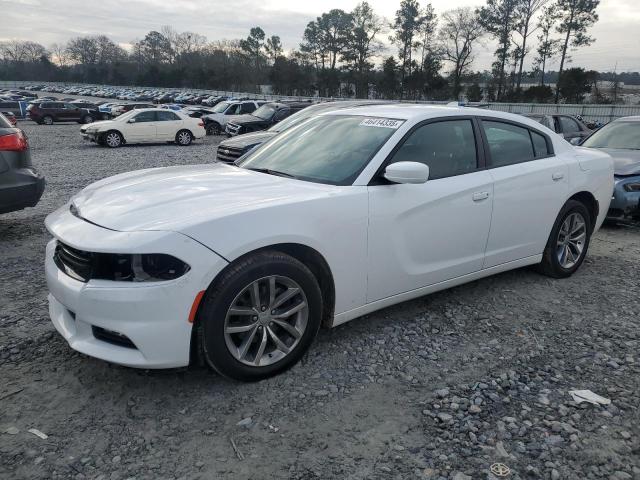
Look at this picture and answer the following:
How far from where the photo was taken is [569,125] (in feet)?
43.9

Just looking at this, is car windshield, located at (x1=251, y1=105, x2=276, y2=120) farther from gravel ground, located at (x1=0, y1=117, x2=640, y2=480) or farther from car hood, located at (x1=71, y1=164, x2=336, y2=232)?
car hood, located at (x1=71, y1=164, x2=336, y2=232)

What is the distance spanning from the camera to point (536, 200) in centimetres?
438

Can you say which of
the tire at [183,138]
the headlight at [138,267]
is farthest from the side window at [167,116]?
the headlight at [138,267]

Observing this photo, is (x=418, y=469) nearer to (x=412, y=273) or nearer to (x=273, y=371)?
(x=273, y=371)

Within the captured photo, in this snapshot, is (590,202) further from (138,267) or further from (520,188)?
(138,267)

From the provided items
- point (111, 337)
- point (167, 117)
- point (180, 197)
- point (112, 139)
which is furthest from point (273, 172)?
point (167, 117)

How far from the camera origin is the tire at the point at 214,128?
82.3 ft

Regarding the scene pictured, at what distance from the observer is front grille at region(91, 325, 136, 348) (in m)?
2.69

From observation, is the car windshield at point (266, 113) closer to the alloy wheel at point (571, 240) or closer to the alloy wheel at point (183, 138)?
the alloy wheel at point (183, 138)

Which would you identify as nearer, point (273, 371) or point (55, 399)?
point (55, 399)

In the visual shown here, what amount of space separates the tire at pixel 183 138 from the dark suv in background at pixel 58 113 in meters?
15.7

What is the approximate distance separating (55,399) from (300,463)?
147 cm

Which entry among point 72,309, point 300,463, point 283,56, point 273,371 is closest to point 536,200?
point 273,371

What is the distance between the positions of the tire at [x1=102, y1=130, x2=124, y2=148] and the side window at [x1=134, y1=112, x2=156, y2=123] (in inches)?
41.4
